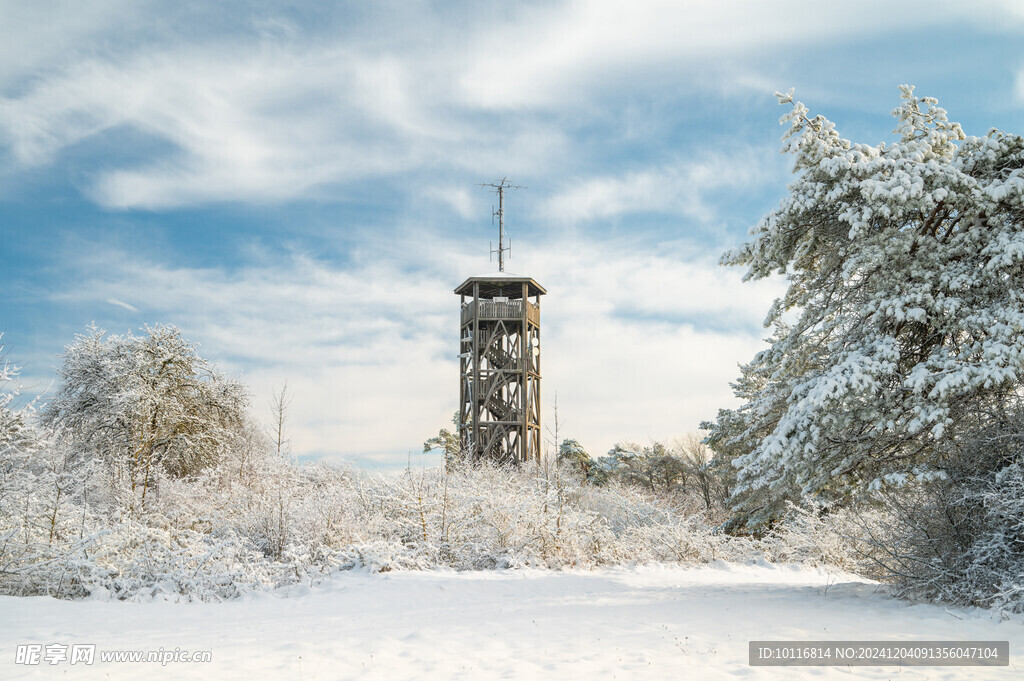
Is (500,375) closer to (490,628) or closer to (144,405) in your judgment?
(144,405)

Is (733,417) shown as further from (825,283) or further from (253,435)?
(253,435)

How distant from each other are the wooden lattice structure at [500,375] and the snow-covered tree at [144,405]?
7876 millimetres

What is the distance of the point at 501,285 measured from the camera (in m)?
25.8

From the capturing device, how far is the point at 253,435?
23.8 metres

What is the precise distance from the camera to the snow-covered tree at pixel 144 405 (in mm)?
17594

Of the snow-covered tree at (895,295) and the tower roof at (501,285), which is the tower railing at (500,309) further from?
the snow-covered tree at (895,295)

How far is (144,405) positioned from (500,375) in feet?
38.2

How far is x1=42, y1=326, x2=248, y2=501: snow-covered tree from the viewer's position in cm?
1759

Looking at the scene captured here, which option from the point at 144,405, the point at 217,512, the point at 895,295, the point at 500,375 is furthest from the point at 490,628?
the point at 500,375

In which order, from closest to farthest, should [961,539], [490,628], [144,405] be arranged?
[490,628], [961,539], [144,405]

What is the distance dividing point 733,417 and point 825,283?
448 inches

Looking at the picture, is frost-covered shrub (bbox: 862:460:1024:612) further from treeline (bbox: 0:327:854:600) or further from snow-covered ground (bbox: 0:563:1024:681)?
treeline (bbox: 0:327:854:600)

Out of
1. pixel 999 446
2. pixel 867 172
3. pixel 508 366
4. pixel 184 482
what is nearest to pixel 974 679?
pixel 999 446

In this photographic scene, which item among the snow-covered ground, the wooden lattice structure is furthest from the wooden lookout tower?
the snow-covered ground
